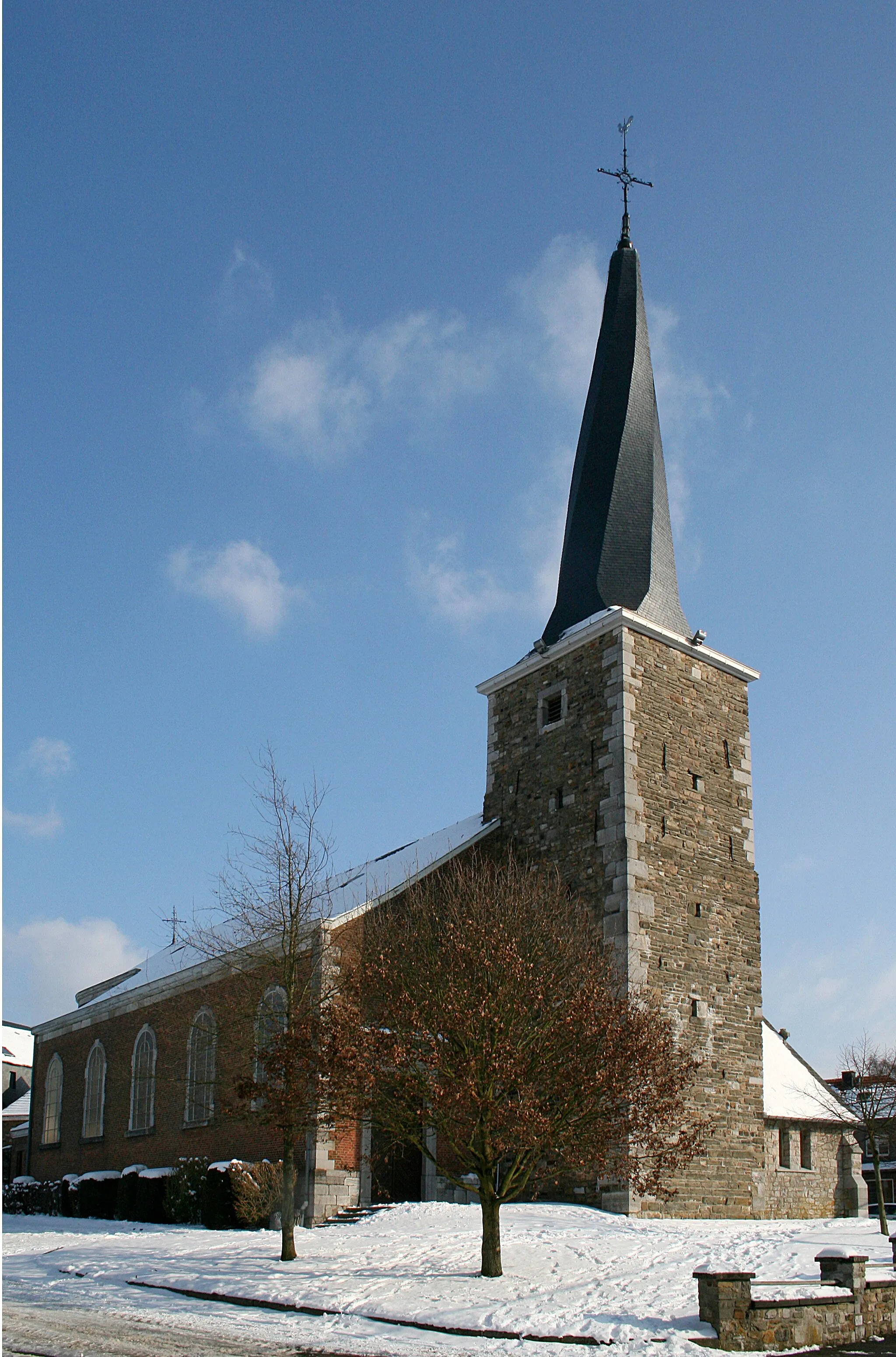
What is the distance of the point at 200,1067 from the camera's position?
2752cm

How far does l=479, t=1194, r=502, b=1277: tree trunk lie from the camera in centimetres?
1444

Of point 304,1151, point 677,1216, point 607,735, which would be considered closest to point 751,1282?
point 677,1216

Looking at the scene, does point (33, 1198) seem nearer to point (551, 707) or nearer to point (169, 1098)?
point (169, 1098)

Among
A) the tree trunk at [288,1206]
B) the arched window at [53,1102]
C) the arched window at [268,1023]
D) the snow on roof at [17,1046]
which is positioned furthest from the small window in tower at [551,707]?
the snow on roof at [17,1046]

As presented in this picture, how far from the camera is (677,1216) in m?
21.1

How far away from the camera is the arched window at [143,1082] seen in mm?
29484

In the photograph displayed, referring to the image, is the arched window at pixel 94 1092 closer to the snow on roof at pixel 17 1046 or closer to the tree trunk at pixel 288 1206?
the tree trunk at pixel 288 1206

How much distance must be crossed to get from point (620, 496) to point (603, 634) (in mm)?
4656

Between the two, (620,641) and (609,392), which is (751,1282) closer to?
(620,641)

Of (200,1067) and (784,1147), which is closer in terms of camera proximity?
(784,1147)

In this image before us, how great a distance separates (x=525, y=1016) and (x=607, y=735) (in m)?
9.90

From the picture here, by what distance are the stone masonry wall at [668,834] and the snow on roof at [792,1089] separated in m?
2.16

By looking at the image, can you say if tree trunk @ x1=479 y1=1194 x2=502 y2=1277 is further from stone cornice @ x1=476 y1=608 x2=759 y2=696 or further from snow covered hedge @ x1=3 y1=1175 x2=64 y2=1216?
snow covered hedge @ x1=3 y1=1175 x2=64 y2=1216

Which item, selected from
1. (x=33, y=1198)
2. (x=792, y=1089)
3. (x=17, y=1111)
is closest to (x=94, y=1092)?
(x=33, y=1198)
